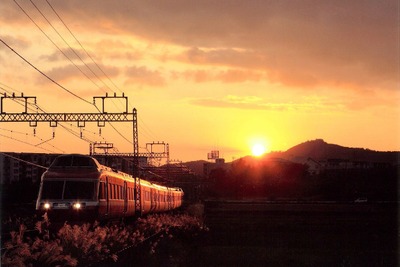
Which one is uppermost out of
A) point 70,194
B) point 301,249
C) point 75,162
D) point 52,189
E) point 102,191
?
point 75,162

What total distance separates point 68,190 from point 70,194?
232 mm

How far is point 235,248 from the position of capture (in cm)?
3197

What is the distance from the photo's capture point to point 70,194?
99.3 feet

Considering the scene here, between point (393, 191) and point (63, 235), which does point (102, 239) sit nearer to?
point (63, 235)

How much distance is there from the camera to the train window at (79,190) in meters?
30.3

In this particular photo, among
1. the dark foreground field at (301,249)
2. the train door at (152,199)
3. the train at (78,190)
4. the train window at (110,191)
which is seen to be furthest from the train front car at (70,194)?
the train door at (152,199)

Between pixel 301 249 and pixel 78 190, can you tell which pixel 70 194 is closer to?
pixel 78 190

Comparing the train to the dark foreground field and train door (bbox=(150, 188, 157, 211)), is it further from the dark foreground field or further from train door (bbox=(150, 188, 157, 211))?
train door (bbox=(150, 188, 157, 211))

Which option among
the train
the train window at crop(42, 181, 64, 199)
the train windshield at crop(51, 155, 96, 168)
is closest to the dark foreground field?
the train

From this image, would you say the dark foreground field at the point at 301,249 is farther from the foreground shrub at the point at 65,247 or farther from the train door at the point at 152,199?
the train door at the point at 152,199

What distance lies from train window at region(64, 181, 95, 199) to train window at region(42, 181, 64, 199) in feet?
0.88

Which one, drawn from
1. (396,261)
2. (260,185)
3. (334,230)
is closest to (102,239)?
(396,261)

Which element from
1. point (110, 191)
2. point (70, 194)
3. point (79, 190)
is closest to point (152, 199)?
point (110, 191)

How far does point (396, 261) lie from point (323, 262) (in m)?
3.10
